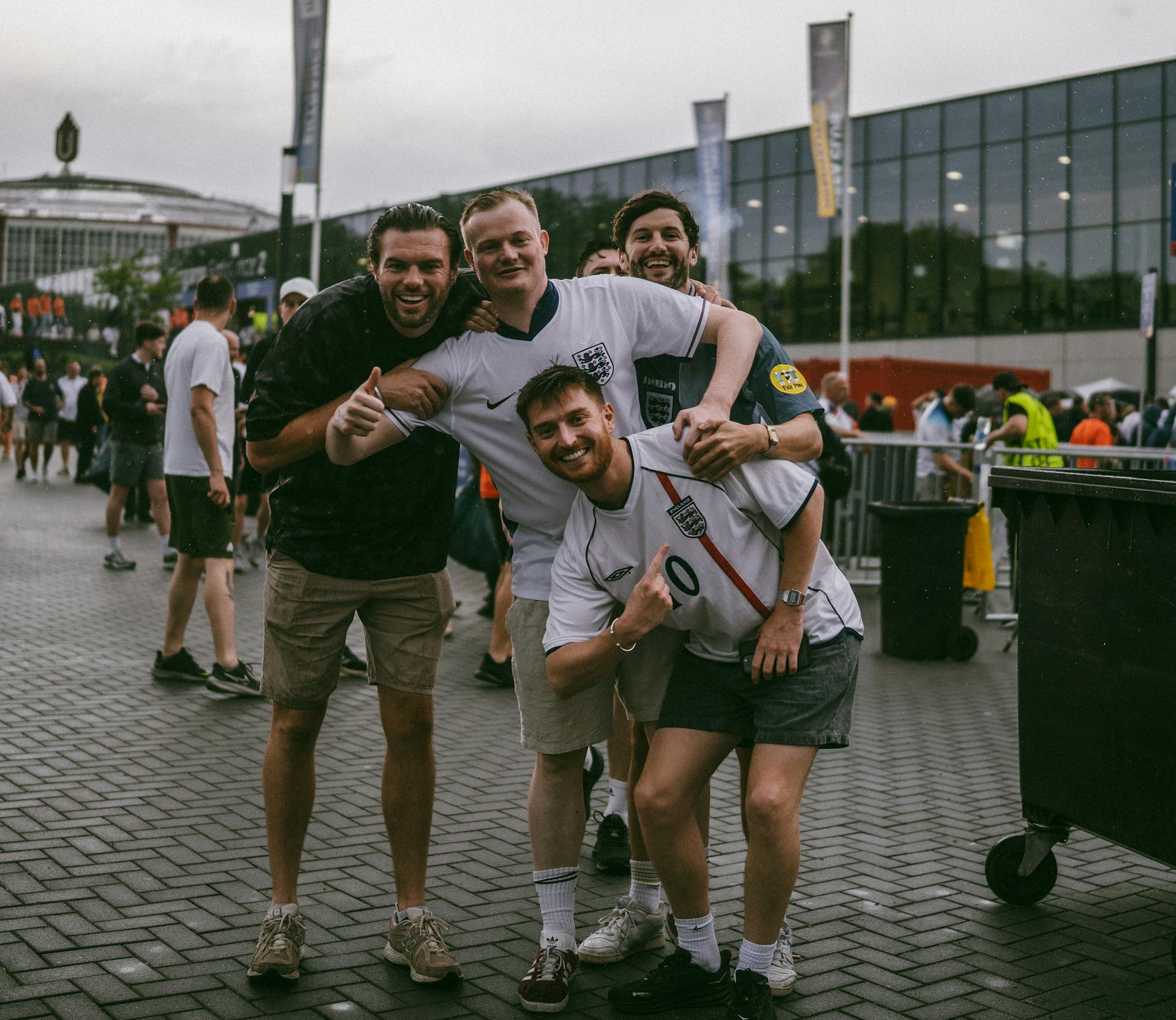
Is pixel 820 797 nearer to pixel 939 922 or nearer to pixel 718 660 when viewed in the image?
pixel 939 922

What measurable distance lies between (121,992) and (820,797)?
299cm

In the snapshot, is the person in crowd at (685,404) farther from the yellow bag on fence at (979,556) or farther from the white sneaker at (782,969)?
the yellow bag on fence at (979,556)

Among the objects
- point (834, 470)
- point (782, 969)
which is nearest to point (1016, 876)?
point (782, 969)

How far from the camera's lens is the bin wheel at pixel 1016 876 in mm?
4125

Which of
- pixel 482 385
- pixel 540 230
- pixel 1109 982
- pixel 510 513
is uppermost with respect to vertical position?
pixel 540 230

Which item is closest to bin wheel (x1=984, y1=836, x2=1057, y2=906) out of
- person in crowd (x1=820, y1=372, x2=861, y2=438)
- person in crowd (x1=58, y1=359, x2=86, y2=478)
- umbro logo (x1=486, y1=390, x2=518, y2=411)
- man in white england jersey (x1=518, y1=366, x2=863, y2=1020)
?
man in white england jersey (x1=518, y1=366, x2=863, y2=1020)

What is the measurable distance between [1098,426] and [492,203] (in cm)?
1353

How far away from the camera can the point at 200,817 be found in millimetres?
4820

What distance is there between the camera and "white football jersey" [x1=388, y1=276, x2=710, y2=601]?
132 inches

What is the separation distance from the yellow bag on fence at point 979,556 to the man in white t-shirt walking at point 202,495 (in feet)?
17.9

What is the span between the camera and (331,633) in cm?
364

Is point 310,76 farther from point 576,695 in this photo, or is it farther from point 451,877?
point 576,695

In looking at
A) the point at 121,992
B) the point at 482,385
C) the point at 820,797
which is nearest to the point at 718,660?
the point at 482,385

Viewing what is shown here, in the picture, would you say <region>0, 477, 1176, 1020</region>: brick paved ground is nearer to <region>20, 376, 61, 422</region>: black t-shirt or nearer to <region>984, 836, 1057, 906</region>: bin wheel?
<region>984, 836, 1057, 906</region>: bin wheel
